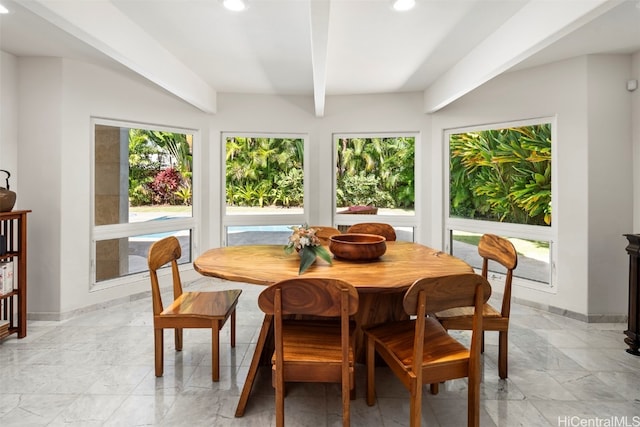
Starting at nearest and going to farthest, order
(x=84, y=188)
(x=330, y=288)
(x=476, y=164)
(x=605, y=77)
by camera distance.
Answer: (x=330, y=288) → (x=605, y=77) → (x=84, y=188) → (x=476, y=164)

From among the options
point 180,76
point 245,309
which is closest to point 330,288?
point 245,309

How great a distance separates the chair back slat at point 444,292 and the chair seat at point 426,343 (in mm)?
289

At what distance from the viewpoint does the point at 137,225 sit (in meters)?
3.89

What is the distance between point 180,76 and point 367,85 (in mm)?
2105

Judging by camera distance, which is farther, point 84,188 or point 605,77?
point 84,188

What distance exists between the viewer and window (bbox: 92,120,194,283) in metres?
3.63

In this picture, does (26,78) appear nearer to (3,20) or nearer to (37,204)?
(3,20)

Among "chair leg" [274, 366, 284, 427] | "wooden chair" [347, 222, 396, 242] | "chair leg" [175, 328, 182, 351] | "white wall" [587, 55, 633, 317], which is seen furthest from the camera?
"wooden chair" [347, 222, 396, 242]

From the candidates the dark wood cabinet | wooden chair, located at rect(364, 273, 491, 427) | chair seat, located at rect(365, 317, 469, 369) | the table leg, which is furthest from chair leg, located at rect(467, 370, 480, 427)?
the dark wood cabinet

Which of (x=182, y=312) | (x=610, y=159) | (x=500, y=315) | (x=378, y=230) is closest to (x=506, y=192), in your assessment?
(x=610, y=159)

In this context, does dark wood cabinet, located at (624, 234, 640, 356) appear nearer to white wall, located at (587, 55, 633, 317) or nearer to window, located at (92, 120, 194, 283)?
white wall, located at (587, 55, 633, 317)

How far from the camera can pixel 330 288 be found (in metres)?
1.48

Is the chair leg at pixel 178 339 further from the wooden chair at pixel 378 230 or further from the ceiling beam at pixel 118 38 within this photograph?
the ceiling beam at pixel 118 38

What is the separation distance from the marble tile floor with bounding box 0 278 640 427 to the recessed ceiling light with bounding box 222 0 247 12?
2.50m
